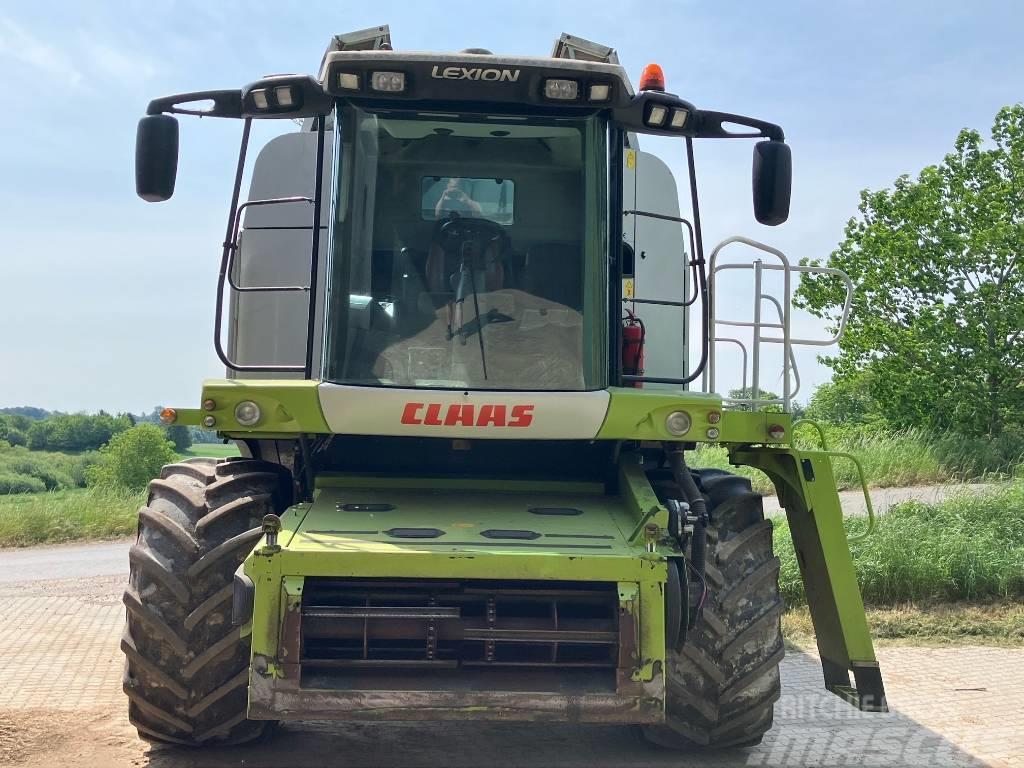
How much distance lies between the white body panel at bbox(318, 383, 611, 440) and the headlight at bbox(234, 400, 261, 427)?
12.0 inches

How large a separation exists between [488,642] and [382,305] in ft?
5.17

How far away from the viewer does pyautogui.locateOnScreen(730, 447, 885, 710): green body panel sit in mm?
4949

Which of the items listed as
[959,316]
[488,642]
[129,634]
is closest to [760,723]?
[488,642]

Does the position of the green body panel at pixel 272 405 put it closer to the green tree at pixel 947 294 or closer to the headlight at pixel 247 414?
the headlight at pixel 247 414

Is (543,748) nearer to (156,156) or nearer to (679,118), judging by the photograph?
(679,118)

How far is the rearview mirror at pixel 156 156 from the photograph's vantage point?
4930 millimetres

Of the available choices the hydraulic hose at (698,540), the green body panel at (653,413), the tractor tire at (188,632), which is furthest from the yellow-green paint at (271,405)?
the hydraulic hose at (698,540)

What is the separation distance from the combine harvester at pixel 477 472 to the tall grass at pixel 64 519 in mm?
12344

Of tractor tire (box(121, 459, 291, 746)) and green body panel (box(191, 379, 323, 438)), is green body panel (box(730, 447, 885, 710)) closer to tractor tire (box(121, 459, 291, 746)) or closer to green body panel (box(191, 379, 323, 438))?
green body panel (box(191, 379, 323, 438))

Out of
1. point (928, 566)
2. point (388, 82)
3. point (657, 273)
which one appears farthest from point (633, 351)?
point (928, 566)

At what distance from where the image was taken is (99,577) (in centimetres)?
1145

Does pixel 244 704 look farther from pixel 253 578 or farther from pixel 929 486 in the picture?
pixel 929 486

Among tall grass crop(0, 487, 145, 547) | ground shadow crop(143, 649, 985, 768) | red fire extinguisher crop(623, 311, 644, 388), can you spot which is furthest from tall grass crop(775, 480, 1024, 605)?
tall grass crop(0, 487, 145, 547)

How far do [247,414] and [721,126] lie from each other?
262 centimetres
